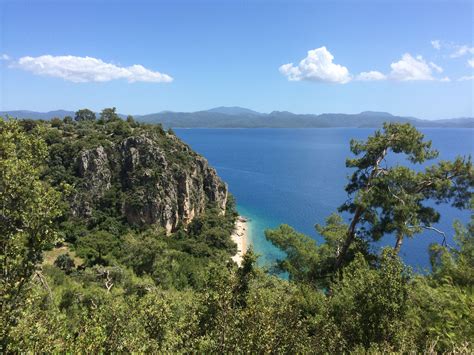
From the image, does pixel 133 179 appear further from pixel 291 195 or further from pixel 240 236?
pixel 291 195

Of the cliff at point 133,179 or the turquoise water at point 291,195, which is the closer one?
the turquoise water at point 291,195

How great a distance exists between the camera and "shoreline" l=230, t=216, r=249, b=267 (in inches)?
1955

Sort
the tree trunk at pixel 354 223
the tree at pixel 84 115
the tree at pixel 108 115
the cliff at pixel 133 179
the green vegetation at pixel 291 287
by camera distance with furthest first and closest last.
→ 1. the tree at pixel 84 115
2. the tree at pixel 108 115
3. the cliff at pixel 133 179
4. the tree trunk at pixel 354 223
5. the green vegetation at pixel 291 287

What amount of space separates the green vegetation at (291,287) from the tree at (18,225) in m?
0.02

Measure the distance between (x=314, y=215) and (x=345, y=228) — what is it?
4388cm

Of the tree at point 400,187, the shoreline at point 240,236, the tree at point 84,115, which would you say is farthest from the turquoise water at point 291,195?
the tree at point 84,115

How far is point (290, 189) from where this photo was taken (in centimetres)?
8512

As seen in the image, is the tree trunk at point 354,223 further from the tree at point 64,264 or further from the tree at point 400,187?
the tree at point 64,264

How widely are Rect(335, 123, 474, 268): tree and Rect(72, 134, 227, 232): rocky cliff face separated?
39824 mm

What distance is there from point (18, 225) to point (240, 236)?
165 ft

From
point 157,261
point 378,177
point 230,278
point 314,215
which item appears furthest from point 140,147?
point 230,278

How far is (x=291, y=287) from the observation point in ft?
55.6

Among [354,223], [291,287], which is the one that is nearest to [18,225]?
[291,287]

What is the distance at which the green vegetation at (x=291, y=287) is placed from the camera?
21.8ft
